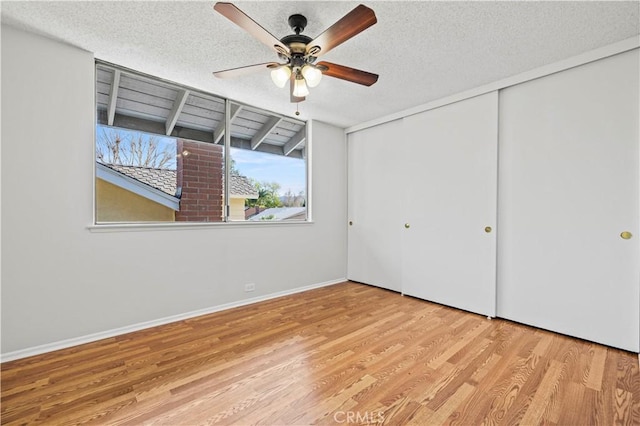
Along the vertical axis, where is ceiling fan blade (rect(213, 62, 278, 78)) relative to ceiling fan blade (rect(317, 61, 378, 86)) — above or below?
above

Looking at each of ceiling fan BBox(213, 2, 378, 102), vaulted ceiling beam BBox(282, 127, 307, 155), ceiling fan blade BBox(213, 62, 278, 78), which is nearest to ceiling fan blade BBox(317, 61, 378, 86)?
ceiling fan BBox(213, 2, 378, 102)

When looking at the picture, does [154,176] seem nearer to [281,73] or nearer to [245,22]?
[281,73]

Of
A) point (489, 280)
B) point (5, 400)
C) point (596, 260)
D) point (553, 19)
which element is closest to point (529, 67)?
point (553, 19)

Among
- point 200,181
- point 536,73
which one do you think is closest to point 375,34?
point 536,73

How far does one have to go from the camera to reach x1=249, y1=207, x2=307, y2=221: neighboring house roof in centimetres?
379

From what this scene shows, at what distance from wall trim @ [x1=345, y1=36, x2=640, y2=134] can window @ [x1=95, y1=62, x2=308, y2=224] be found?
6.16 feet

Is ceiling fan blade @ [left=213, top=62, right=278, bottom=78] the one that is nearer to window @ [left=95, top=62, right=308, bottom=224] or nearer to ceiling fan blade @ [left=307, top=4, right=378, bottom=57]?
ceiling fan blade @ [left=307, top=4, right=378, bottom=57]

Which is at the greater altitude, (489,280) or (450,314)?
(489,280)

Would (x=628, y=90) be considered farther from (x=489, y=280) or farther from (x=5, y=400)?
(x=5, y=400)

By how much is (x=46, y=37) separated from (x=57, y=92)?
42 cm

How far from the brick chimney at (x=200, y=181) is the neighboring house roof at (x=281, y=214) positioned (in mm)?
545

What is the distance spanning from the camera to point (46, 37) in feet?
7.39

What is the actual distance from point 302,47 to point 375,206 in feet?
8.98

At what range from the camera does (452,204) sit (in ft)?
10.9
